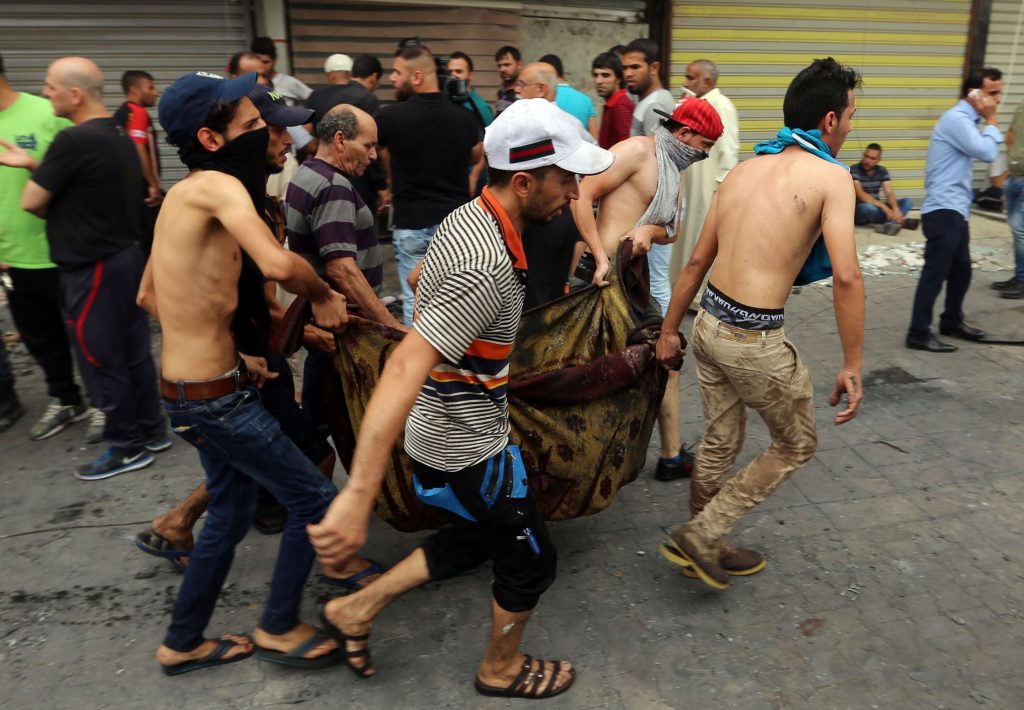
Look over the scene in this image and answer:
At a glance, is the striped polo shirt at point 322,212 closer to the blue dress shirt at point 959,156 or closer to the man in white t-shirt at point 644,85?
the man in white t-shirt at point 644,85

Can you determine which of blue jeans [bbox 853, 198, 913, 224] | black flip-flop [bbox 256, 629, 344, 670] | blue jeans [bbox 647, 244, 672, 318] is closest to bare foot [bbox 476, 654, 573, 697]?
black flip-flop [bbox 256, 629, 344, 670]

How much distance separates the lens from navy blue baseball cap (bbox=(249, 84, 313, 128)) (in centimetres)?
336

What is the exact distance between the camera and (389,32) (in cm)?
870

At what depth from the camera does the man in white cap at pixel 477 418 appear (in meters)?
2.27

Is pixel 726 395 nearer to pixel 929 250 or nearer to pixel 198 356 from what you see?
pixel 198 356

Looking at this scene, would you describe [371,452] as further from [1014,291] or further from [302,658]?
[1014,291]

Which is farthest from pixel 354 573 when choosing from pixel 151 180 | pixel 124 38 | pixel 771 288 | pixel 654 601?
pixel 124 38

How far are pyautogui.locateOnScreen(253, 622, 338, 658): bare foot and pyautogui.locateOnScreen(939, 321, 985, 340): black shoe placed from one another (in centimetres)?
534

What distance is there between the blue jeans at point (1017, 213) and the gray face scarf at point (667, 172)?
166 inches

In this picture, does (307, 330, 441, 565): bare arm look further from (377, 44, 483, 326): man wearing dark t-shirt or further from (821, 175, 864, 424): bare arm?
(377, 44, 483, 326): man wearing dark t-shirt

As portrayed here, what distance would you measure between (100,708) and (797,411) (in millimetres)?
2797

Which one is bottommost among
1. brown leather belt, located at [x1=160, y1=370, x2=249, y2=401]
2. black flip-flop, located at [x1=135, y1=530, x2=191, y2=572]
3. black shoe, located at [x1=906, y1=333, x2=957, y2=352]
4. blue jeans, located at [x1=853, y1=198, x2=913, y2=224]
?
black shoe, located at [x1=906, y1=333, x2=957, y2=352]

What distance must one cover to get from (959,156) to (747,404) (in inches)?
157

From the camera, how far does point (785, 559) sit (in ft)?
12.5
